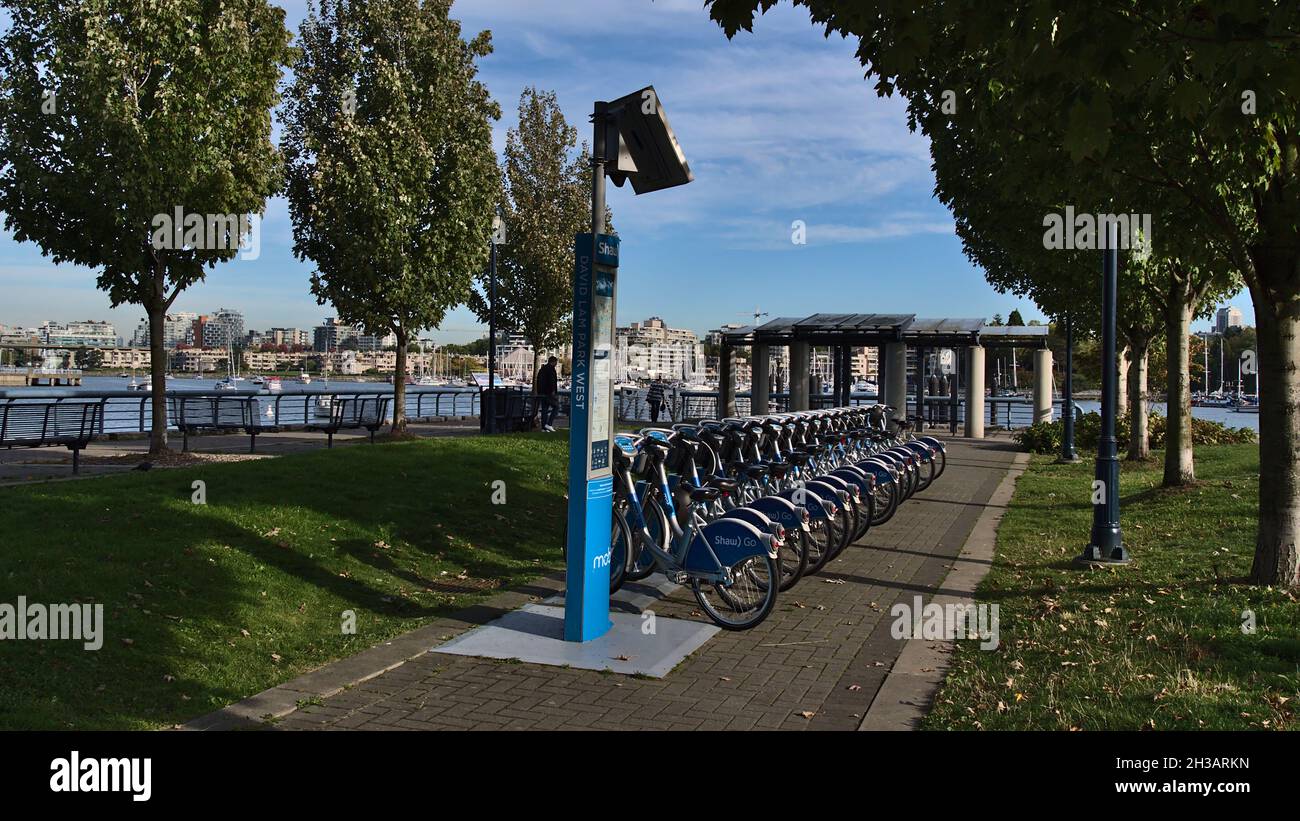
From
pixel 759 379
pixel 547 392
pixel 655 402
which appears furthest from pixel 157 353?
pixel 655 402

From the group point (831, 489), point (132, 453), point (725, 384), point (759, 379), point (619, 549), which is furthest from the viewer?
point (759, 379)

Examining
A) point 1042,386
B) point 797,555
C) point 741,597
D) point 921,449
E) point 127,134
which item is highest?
point 127,134

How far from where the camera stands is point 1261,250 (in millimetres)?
7895

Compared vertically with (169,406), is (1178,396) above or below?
above

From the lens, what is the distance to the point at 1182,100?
14.9ft

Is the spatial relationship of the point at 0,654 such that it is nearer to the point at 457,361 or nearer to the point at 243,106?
the point at 243,106

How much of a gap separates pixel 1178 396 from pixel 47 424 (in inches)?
602

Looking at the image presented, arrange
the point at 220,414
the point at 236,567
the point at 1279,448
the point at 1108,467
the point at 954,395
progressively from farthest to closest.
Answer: the point at 954,395 < the point at 220,414 < the point at 1108,467 < the point at 1279,448 < the point at 236,567

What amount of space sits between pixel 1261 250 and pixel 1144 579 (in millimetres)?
2766

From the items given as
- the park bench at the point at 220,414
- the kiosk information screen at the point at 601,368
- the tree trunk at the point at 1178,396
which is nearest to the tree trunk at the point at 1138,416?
the tree trunk at the point at 1178,396

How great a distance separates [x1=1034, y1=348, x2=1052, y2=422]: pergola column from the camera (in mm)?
28656

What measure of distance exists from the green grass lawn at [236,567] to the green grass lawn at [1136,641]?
3846 millimetres

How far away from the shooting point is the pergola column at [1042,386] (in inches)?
1128

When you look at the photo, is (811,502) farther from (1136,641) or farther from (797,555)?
(1136,641)
